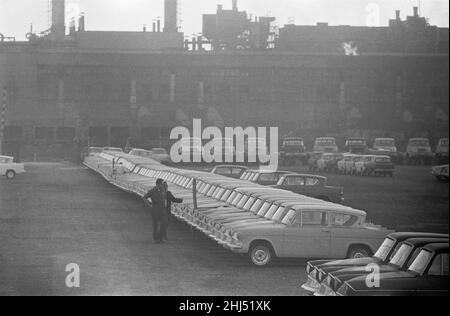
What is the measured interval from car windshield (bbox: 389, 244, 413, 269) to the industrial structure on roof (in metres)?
16.7

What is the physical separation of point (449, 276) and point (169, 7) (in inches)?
897

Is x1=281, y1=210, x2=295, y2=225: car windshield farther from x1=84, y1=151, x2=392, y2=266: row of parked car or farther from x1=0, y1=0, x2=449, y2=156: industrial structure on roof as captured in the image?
x1=0, y1=0, x2=449, y2=156: industrial structure on roof

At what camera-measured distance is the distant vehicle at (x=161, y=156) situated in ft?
171

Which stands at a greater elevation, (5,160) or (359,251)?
(359,251)

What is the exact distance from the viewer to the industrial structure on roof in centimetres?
3612

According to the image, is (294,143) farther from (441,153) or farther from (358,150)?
(441,153)

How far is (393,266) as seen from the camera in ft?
39.8

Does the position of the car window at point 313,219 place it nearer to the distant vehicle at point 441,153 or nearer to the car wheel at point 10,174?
the car wheel at point 10,174

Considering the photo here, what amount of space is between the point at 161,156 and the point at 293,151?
879 centimetres

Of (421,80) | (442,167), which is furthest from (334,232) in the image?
(442,167)

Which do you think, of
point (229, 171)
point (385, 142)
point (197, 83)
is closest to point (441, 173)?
point (229, 171)

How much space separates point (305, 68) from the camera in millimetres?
48938

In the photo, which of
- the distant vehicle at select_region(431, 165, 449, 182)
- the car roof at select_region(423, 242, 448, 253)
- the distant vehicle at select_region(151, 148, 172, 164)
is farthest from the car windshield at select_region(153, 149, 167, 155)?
the car roof at select_region(423, 242, 448, 253)
